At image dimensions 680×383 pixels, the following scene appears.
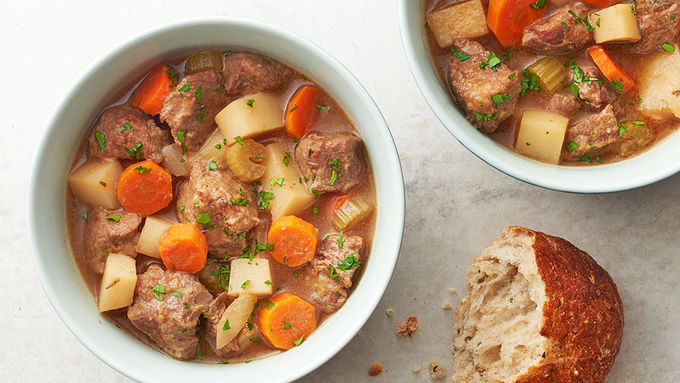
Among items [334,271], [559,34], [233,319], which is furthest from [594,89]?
[233,319]

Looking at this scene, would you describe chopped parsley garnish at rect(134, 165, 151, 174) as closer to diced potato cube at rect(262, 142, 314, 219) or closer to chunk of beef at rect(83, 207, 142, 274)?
chunk of beef at rect(83, 207, 142, 274)

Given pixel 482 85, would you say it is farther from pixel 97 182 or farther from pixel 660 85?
pixel 97 182

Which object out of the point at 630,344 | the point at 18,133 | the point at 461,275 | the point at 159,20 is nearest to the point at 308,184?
the point at 461,275

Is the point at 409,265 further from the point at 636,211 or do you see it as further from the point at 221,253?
the point at 636,211

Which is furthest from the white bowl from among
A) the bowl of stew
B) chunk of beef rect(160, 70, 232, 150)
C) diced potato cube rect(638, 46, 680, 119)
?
diced potato cube rect(638, 46, 680, 119)

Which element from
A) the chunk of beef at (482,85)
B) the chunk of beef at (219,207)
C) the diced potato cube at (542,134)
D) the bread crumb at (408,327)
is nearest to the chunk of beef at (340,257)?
the chunk of beef at (219,207)

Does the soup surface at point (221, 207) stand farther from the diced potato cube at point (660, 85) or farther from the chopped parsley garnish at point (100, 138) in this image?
the diced potato cube at point (660, 85)
